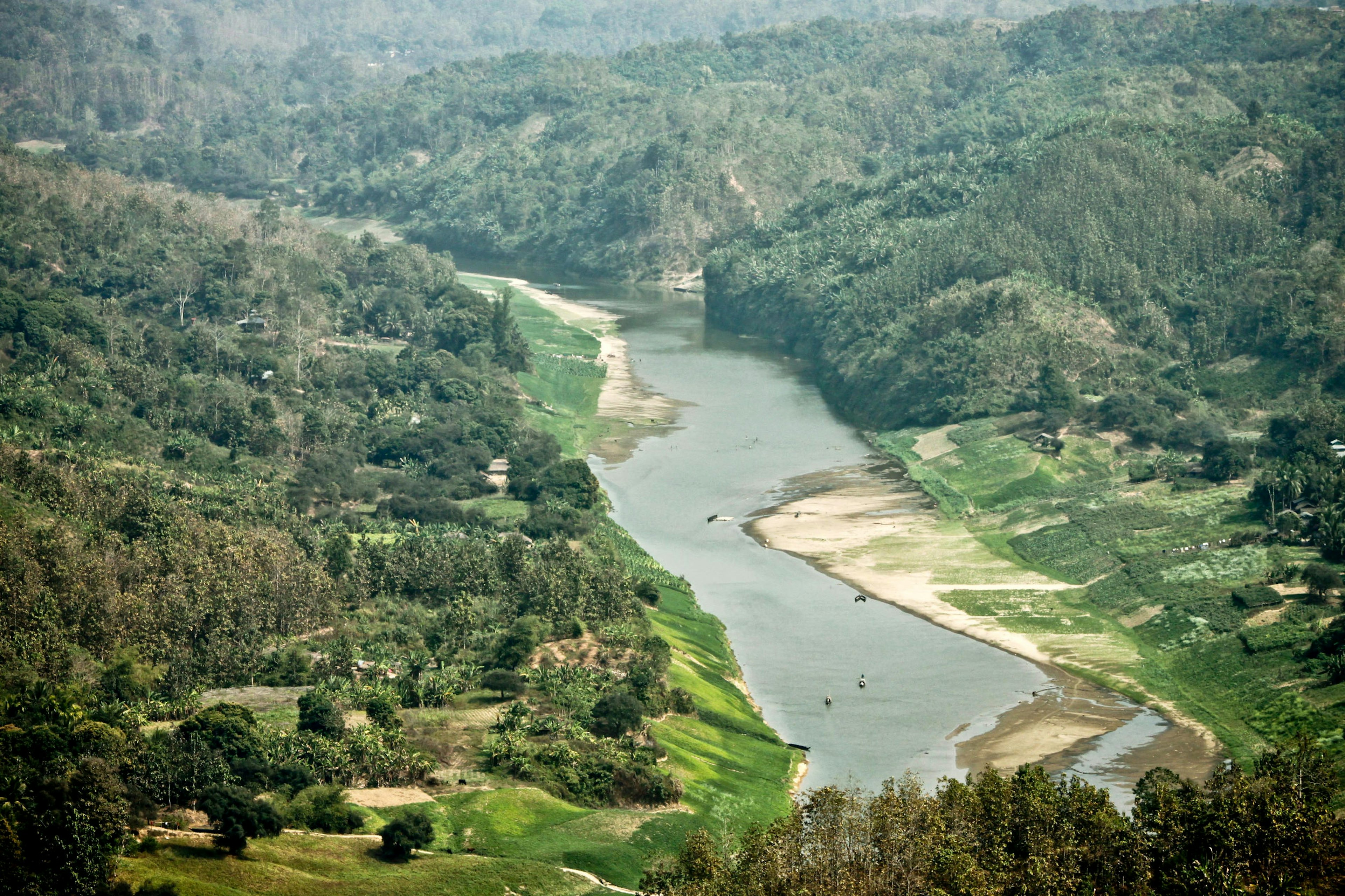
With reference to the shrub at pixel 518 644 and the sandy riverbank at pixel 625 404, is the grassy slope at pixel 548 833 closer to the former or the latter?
the shrub at pixel 518 644

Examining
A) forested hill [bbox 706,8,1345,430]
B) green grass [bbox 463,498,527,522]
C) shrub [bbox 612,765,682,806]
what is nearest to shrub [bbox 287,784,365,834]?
shrub [bbox 612,765,682,806]

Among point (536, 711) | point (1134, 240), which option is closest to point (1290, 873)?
point (536, 711)

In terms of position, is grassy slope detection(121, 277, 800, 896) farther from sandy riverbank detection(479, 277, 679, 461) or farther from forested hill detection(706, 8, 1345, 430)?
forested hill detection(706, 8, 1345, 430)

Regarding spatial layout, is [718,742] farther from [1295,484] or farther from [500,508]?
[1295,484]

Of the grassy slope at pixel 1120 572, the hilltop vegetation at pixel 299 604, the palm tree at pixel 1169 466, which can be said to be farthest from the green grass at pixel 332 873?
the palm tree at pixel 1169 466

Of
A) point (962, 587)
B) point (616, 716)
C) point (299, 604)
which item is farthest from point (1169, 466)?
point (299, 604)
